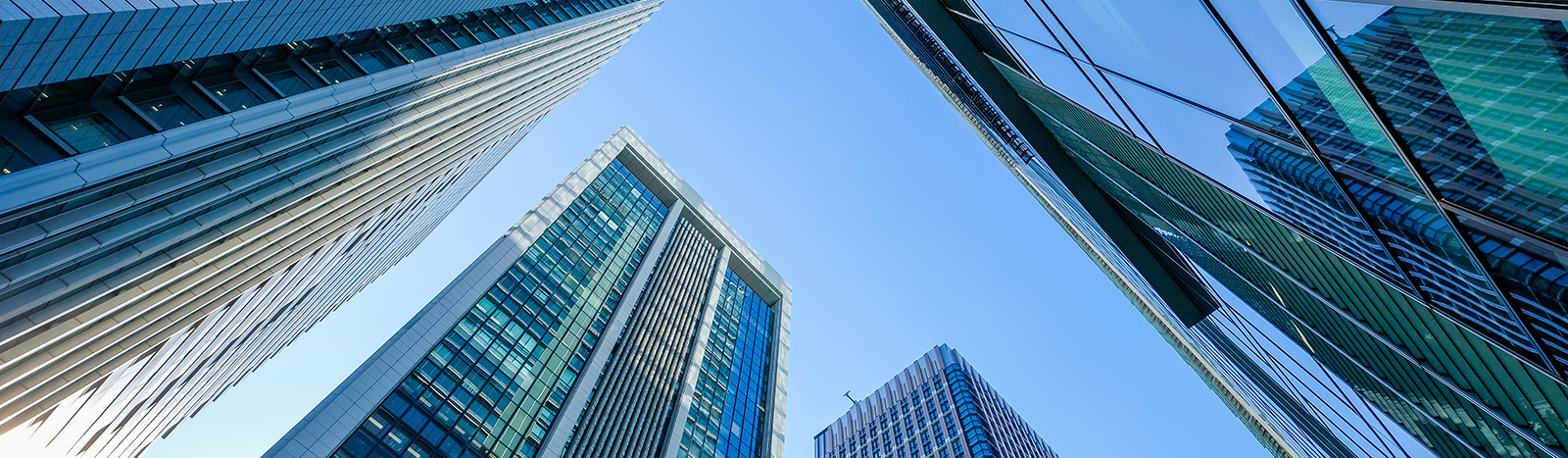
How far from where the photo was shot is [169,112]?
1947 cm

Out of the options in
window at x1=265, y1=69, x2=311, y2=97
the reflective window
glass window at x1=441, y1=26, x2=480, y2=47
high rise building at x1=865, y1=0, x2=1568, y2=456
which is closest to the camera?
high rise building at x1=865, y1=0, x2=1568, y2=456

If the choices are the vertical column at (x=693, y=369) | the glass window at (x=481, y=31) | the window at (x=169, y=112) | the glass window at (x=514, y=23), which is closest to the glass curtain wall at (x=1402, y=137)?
the window at (x=169, y=112)

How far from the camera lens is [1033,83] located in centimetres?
1991

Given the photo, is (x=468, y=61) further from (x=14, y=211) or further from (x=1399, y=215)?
(x=1399, y=215)

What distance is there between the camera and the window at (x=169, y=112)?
19.1 metres

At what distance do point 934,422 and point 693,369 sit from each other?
54574mm

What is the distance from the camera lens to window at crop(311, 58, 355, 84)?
24.5m

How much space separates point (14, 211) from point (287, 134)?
8.83 metres

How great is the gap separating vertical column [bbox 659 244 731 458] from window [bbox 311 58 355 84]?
36.9 m

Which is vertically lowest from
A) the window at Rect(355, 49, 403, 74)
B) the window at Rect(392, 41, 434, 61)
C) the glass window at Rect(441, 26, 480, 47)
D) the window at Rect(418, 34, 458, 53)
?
the window at Rect(355, 49, 403, 74)

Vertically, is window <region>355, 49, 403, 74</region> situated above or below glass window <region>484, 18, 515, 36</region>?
below

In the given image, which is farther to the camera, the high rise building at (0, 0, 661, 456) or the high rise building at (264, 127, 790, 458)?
the high rise building at (264, 127, 790, 458)

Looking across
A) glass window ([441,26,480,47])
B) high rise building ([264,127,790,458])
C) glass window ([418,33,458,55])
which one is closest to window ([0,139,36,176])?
glass window ([418,33,458,55])

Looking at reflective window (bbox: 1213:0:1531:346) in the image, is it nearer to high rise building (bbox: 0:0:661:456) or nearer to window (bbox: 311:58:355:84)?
high rise building (bbox: 0:0:661:456)
